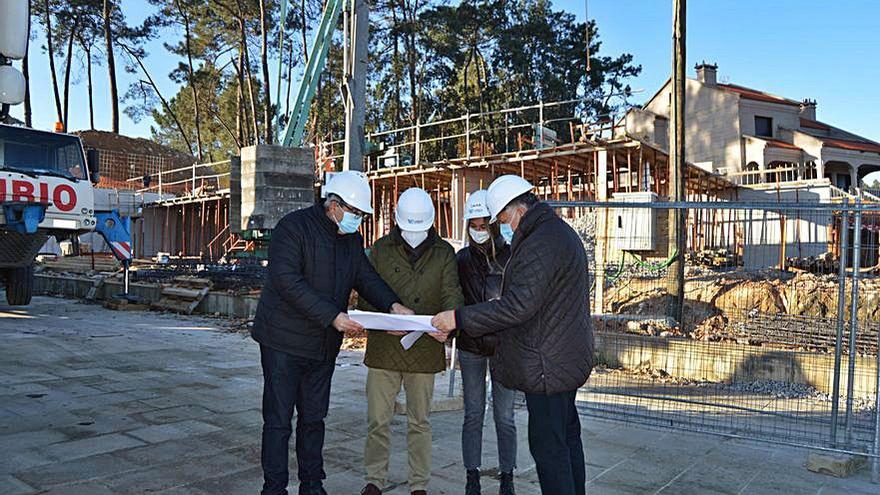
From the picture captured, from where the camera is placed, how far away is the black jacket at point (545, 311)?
304cm

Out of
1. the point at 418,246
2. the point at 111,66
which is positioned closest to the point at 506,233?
the point at 418,246

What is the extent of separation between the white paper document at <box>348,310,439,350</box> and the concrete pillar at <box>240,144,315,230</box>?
5.47 meters

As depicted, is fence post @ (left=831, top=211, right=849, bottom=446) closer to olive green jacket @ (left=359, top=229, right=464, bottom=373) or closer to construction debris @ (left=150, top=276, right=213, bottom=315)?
olive green jacket @ (left=359, top=229, right=464, bottom=373)

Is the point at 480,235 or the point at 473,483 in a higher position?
the point at 480,235

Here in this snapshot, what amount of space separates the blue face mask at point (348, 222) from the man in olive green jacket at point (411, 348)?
0.88 feet

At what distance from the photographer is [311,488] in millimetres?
3691

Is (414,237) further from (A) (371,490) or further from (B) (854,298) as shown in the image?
(B) (854,298)

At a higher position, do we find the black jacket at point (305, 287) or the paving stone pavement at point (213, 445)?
the black jacket at point (305, 287)

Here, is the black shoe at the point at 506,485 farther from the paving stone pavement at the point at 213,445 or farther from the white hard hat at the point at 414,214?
the white hard hat at the point at 414,214

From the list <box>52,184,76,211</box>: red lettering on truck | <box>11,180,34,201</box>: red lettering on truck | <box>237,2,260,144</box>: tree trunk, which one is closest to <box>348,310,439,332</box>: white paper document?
<box>11,180,34,201</box>: red lettering on truck

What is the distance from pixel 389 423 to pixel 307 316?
2.65 ft

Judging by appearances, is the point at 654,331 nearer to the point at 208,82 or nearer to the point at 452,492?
the point at 452,492

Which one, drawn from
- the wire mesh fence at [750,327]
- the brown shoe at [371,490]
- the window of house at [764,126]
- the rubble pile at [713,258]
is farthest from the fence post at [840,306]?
the window of house at [764,126]

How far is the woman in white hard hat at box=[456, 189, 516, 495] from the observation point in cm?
391
